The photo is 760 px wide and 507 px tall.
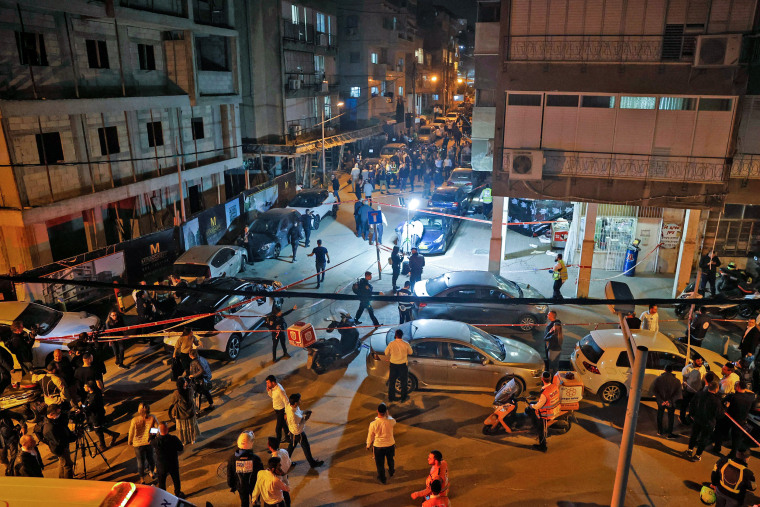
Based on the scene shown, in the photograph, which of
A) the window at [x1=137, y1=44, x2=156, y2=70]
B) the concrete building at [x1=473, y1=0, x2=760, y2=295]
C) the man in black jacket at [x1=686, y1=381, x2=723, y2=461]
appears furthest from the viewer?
the window at [x1=137, y1=44, x2=156, y2=70]

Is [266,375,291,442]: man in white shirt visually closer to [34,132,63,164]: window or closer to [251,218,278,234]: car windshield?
[251,218,278,234]: car windshield

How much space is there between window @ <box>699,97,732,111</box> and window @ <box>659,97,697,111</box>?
18 cm

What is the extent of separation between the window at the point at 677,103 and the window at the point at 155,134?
18.2 m

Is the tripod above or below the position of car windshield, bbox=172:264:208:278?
below

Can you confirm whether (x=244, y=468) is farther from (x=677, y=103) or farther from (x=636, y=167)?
(x=677, y=103)

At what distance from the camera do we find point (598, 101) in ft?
47.6

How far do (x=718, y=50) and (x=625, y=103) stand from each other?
2.31 m

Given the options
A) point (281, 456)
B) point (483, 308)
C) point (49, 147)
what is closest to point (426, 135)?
point (49, 147)

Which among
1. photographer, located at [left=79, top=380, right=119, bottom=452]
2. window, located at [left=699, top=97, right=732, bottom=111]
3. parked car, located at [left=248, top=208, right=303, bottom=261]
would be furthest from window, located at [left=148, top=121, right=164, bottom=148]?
window, located at [left=699, top=97, right=732, bottom=111]

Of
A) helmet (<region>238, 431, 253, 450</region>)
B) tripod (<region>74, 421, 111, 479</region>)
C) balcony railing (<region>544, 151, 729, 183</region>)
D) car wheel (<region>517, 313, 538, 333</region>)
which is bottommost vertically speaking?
tripod (<region>74, 421, 111, 479</region>)

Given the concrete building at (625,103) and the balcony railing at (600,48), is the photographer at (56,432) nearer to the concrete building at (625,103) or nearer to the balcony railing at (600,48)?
the concrete building at (625,103)

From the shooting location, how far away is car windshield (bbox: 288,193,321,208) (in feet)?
81.6

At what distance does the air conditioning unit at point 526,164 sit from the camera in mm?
14891

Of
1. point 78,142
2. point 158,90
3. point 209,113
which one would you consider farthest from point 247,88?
point 78,142
